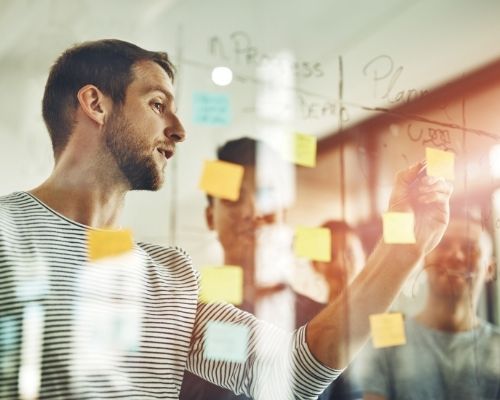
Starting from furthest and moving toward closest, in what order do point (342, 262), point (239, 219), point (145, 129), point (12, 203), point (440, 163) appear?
point (440, 163), point (342, 262), point (239, 219), point (145, 129), point (12, 203)

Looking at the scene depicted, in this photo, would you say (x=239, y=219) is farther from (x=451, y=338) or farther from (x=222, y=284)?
(x=451, y=338)

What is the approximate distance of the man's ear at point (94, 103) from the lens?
125 cm

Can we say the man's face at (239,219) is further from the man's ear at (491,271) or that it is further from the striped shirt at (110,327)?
the man's ear at (491,271)

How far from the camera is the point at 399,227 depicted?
152 centimetres

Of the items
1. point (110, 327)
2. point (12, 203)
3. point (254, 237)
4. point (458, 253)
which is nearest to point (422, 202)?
point (458, 253)

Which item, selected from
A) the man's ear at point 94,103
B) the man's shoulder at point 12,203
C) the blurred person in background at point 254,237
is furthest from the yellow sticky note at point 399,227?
the man's shoulder at point 12,203

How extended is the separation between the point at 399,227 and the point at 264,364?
0.46 m

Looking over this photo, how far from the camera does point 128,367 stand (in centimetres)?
122

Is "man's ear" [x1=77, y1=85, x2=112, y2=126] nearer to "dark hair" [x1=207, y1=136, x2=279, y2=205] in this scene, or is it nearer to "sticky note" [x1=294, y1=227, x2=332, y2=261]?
"dark hair" [x1=207, y1=136, x2=279, y2=205]

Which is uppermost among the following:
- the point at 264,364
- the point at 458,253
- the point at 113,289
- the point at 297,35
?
the point at 297,35

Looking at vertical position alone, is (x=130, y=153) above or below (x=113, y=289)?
above

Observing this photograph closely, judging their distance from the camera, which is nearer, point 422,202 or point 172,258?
point 172,258

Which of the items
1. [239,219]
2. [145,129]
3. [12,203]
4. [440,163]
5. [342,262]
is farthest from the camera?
[440,163]

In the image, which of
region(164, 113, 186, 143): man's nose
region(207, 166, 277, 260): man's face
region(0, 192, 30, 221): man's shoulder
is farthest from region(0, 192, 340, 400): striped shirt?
region(164, 113, 186, 143): man's nose
